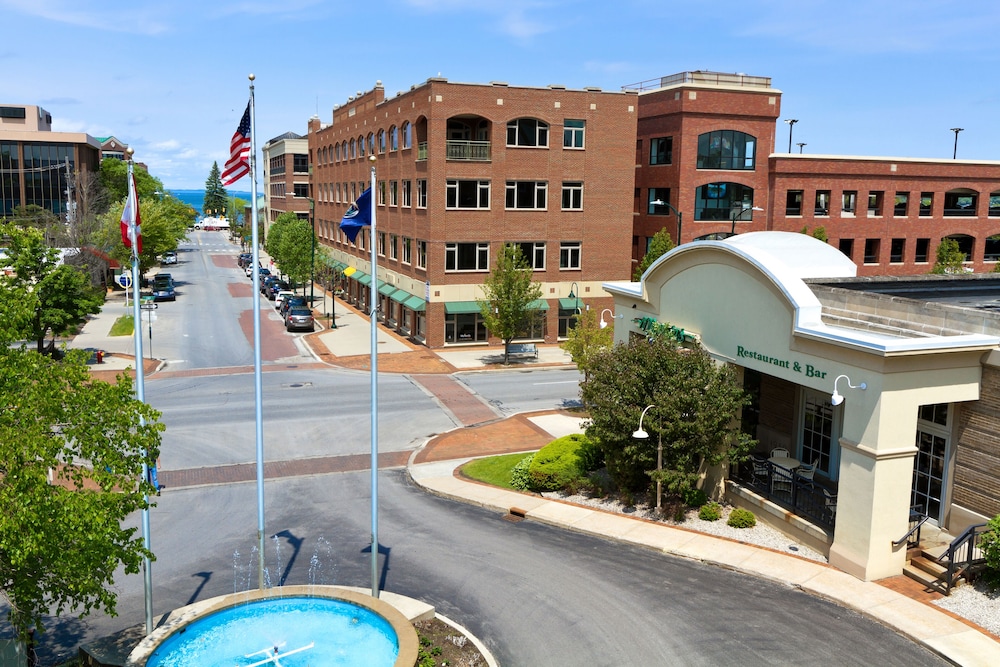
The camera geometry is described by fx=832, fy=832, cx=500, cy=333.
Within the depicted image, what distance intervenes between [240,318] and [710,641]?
172ft

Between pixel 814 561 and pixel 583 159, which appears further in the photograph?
pixel 583 159

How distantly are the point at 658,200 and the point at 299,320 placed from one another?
26504 millimetres

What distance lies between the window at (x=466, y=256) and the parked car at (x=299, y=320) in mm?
12870

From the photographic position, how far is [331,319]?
6247 cm

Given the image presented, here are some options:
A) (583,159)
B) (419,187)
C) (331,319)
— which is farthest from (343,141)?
(583,159)

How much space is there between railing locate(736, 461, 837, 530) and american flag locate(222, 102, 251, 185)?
50.1ft

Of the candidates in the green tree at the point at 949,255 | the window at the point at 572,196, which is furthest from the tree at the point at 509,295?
the green tree at the point at 949,255

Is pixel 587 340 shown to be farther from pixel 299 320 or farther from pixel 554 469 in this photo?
pixel 299 320

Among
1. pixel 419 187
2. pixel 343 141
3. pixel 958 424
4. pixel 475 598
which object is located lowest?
pixel 475 598

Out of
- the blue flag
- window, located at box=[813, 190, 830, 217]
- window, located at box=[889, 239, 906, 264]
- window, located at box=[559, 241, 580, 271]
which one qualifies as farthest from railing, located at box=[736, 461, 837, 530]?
window, located at box=[889, 239, 906, 264]

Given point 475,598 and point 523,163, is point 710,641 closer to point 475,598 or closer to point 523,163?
point 475,598

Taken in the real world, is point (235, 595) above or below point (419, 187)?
below

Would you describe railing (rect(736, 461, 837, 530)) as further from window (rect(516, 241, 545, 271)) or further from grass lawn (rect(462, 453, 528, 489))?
window (rect(516, 241, 545, 271))

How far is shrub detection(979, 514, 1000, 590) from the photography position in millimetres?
17188
